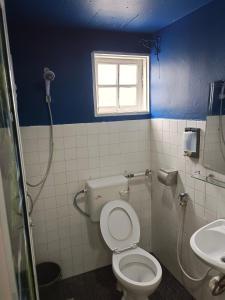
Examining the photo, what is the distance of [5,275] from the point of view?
58cm

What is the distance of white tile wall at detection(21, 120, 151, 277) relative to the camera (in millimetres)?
2041

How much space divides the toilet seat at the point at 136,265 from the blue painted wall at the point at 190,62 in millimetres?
1254

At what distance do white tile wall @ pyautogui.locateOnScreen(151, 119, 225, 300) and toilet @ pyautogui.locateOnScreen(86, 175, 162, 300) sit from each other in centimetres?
37

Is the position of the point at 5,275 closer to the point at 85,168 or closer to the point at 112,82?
the point at 85,168

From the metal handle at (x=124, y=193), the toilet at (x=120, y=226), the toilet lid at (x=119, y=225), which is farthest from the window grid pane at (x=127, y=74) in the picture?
the toilet lid at (x=119, y=225)

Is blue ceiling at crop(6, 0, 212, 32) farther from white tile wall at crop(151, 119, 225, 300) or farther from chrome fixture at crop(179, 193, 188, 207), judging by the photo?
chrome fixture at crop(179, 193, 188, 207)

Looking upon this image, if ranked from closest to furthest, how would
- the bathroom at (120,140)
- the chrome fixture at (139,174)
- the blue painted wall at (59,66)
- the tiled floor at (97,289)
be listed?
the bathroom at (120,140)
the blue painted wall at (59,66)
the tiled floor at (97,289)
the chrome fixture at (139,174)

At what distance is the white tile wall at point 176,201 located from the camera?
175cm

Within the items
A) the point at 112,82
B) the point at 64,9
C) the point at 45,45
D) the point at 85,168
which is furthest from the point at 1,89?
the point at 112,82

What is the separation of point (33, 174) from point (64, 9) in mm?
1357

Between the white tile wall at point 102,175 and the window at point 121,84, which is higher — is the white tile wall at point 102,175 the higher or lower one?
the lower one

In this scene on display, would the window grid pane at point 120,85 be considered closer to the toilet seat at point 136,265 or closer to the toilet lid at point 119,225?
the toilet lid at point 119,225

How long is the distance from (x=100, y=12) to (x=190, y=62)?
799 millimetres

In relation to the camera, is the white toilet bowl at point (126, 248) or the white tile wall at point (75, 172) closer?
the white toilet bowl at point (126, 248)
